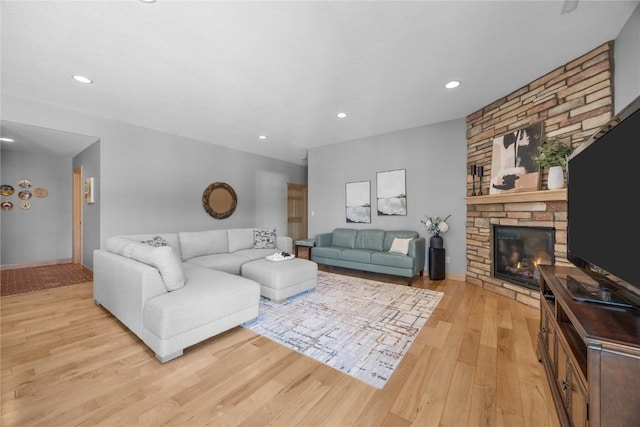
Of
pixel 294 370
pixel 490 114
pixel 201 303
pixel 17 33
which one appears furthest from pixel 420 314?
pixel 17 33

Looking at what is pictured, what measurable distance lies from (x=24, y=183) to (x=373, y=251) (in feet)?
23.0

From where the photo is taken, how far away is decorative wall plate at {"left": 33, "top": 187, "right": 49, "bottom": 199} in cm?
510

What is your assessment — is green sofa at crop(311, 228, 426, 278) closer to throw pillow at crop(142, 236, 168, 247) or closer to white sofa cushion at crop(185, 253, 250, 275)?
white sofa cushion at crop(185, 253, 250, 275)

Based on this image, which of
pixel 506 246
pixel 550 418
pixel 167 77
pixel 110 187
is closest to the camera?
pixel 550 418

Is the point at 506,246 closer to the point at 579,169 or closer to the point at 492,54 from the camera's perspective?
the point at 579,169

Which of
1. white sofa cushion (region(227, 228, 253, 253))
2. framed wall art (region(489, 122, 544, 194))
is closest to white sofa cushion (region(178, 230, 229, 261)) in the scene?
white sofa cushion (region(227, 228, 253, 253))

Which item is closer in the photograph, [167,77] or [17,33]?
[17,33]

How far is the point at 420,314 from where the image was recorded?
2.70 metres

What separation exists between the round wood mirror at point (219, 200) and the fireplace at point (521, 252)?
502 centimetres

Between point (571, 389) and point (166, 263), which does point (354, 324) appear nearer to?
point (571, 389)

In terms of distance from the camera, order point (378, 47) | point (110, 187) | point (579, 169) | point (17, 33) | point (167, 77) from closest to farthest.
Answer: point (579, 169), point (17, 33), point (378, 47), point (167, 77), point (110, 187)

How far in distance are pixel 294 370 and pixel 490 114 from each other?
4071mm

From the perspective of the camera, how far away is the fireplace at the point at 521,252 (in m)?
2.88

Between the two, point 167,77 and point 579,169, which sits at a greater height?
point 167,77
